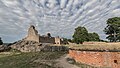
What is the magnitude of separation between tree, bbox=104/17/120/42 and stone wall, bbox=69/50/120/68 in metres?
45.6

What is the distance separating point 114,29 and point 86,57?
156ft

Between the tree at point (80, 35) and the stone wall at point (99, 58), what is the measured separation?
49.1 m

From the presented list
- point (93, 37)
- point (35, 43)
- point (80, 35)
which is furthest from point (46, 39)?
point (93, 37)

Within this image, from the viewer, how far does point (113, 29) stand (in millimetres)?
62500

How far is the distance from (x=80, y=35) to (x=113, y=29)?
1457cm

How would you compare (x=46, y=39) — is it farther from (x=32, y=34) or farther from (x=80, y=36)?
(x=80, y=36)

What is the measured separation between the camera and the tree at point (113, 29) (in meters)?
60.9

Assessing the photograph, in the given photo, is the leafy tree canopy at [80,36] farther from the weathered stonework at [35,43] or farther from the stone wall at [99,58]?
the stone wall at [99,58]

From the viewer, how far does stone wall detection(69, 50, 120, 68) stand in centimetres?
1520

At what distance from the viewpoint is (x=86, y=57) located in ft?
60.0

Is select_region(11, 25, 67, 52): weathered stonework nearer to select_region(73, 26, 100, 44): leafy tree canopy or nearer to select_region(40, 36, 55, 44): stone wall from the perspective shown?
select_region(40, 36, 55, 44): stone wall

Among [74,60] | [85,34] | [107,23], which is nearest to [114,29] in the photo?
[107,23]

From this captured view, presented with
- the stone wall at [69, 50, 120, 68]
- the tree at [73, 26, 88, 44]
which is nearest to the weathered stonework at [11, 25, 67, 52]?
the tree at [73, 26, 88, 44]

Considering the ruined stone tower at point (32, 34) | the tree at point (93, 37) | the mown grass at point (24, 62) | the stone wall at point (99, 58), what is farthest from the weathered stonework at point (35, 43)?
the stone wall at point (99, 58)
